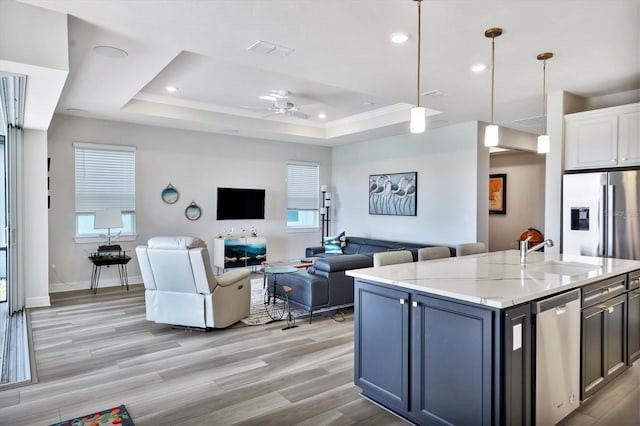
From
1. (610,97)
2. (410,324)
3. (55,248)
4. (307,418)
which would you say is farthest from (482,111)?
(55,248)

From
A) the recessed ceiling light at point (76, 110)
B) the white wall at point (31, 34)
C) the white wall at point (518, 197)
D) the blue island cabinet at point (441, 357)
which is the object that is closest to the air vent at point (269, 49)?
the white wall at point (31, 34)

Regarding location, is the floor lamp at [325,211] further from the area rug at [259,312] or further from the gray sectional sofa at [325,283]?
the gray sectional sofa at [325,283]

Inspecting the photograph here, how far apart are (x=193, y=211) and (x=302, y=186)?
2.61 m

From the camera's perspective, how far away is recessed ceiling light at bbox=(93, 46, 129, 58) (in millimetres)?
3547

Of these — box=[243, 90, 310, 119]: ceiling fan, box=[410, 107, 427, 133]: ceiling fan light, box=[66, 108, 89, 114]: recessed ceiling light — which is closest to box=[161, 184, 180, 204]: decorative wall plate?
box=[66, 108, 89, 114]: recessed ceiling light

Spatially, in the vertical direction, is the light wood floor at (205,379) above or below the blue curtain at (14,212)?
below

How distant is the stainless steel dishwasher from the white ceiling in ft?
6.74

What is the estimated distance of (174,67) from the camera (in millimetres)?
4871

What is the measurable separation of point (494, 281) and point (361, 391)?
51.4 inches

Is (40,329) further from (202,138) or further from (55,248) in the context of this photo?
(202,138)

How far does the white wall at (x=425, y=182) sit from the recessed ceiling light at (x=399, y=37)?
362 cm

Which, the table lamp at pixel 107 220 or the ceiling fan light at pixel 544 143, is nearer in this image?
the ceiling fan light at pixel 544 143

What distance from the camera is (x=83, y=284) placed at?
21.2 ft

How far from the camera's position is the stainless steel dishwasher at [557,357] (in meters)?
2.28
